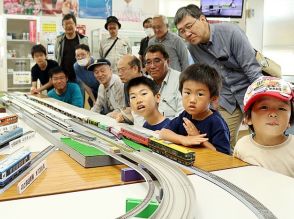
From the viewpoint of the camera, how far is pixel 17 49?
263 inches

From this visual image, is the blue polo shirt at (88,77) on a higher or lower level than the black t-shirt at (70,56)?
lower

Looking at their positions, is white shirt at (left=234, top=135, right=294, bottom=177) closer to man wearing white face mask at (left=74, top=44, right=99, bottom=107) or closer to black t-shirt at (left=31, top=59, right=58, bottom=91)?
man wearing white face mask at (left=74, top=44, right=99, bottom=107)

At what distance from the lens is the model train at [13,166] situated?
103cm

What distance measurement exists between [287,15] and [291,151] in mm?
5225

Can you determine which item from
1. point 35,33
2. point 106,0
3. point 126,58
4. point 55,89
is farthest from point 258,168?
point 106,0

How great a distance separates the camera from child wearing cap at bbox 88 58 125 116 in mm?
3754

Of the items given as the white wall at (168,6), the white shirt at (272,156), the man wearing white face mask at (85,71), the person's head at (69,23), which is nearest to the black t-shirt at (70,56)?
the person's head at (69,23)

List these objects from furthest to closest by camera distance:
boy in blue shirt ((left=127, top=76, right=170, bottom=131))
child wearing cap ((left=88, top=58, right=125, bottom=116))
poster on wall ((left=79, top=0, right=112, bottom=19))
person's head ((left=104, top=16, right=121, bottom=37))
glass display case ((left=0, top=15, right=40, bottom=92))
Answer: poster on wall ((left=79, top=0, right=112, bottom=19)), glass display case ((left=0, top=15, right=40, bottom=92)), person's head ((left=104, top=16, right=121, bottom=37)), child wearing cap ((left=88, top=58, right=125, bottom=116)), boy in blue shirt ((left=127, top=76, right=170, bottom=131))

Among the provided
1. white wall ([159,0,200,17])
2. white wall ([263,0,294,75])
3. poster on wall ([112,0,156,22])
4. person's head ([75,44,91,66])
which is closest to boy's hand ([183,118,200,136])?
person's head ([75,44,91,66])

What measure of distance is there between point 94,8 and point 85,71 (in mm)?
3216

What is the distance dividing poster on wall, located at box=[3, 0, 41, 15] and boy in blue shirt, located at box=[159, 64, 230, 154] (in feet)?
18.5

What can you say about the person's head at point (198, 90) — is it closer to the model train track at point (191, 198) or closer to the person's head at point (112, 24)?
the model train track at point (191, 198)

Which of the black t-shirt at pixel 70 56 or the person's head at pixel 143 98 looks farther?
the black t-shirt at pixel 70 56

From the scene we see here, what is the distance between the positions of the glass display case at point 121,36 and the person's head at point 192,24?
14.3 feet
